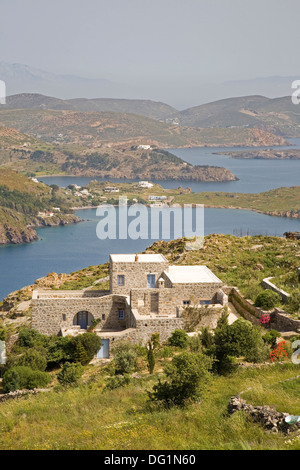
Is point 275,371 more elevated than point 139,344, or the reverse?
point 275,371

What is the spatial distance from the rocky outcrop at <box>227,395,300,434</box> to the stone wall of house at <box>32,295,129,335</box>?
9.72m

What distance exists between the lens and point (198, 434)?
831 cm

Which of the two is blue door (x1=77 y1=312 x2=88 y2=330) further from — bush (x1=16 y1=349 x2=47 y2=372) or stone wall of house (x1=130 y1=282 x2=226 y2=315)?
bush (x1=16 y1=349 x2=47 y2=372)

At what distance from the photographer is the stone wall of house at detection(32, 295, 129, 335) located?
18.4 m

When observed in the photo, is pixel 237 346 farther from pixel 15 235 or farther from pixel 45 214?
pixel 45 214

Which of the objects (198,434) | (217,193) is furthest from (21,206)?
(198,434)

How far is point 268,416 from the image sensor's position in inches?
321

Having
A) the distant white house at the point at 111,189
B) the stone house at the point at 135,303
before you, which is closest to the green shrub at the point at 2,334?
the stone house at the point at 135,303

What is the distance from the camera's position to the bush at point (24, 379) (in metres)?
14.5

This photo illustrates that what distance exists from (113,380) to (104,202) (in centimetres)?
12072

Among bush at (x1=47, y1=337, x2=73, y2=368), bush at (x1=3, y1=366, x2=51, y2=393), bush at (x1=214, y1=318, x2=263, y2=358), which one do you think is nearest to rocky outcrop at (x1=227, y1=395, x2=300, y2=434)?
bush at (x1=214, y1=318, x2=263, y2=358)

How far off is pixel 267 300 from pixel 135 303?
12.3 feet
